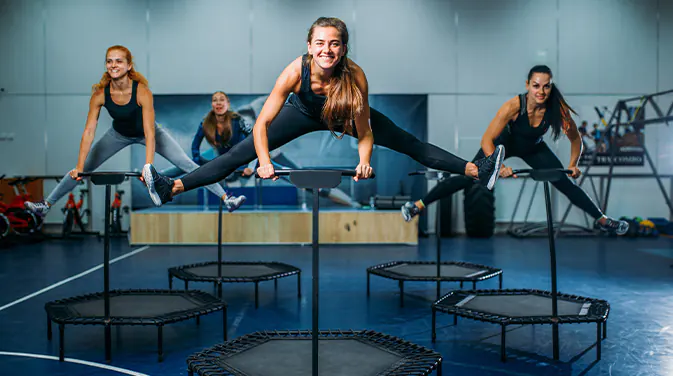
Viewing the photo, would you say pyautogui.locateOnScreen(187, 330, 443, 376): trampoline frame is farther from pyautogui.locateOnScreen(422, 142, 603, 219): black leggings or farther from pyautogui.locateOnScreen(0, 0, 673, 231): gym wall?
pyautogui.locateOnScreen(0, 0, 673, 231): gym wall

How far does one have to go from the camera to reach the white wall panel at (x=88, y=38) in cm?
A: 782

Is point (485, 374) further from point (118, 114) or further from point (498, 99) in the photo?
point (498, 99)

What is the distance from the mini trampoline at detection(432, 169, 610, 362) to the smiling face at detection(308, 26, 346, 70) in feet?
3.72

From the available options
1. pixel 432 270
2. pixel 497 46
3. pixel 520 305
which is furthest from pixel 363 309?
pixel 497 46

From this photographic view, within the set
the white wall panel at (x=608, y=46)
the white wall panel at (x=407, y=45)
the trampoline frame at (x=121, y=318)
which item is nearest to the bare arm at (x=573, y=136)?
the trampoline frame at (x=121, y=318)

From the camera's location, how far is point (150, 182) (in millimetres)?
2371

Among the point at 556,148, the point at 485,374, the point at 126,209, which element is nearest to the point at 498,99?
the point at 556,148

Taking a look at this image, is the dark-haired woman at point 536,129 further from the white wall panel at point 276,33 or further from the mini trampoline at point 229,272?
the white wall panel at point 276,33

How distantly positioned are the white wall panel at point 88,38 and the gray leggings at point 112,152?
15.6ft

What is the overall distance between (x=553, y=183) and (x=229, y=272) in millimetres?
2386

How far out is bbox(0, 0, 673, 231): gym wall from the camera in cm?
783

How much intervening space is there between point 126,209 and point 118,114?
484 centimetres

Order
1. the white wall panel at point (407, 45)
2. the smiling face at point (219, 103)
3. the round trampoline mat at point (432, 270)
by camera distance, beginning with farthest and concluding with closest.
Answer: the white wall panel at point (407, 45), the smiling face at point (219, 103), the round trampoline mat at point (432, 270)

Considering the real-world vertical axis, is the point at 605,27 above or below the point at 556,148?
above
